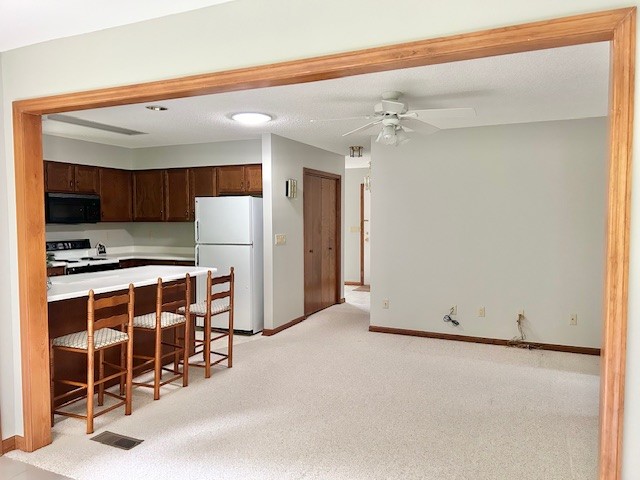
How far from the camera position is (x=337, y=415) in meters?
3.39

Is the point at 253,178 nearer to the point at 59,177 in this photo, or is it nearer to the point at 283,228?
the point at 283,228

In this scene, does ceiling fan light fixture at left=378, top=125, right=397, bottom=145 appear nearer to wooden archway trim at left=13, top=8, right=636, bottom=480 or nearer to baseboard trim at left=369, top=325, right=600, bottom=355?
wooden archway trim at left=13, top=8, right=636, bottom=480

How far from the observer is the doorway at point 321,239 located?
6.56m

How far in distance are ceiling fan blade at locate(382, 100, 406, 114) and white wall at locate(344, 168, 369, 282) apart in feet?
18.9

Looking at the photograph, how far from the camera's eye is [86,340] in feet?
10.1

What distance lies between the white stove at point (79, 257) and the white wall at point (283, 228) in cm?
204

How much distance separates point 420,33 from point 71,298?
2.88 m

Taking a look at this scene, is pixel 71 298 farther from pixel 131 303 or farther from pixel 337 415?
pixel 337 415

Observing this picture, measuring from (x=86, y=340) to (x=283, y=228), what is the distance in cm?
310

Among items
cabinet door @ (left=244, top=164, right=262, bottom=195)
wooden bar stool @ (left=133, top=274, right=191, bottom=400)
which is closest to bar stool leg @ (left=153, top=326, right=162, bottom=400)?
wooden bar stool @ (left=133, top=274, right=191, bottom=400)

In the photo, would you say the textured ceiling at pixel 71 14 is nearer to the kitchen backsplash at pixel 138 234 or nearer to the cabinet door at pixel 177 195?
the cabinet door at pixel 177 195

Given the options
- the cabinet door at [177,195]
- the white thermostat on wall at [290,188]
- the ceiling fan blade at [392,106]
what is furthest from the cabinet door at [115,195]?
the ceiling fan blade at [392,106]

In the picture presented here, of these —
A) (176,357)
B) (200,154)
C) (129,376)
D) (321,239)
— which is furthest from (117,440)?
(321,239)

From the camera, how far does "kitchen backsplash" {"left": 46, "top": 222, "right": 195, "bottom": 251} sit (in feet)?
21.3
